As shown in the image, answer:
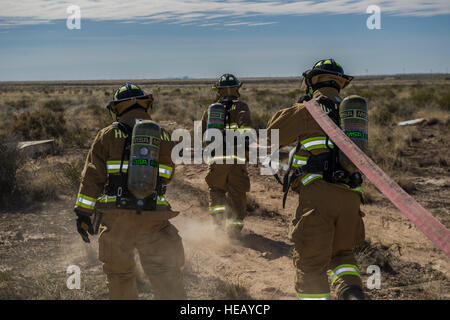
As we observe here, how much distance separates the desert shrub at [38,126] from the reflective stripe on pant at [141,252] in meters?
10.7

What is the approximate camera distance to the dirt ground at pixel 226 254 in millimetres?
4471

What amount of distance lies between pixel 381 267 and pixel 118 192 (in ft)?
11.5

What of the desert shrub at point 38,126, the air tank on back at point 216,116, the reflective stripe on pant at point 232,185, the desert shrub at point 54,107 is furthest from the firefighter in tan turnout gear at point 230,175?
the desert shrub at point 54,107

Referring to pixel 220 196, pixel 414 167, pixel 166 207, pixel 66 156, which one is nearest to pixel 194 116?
pixel 66 156

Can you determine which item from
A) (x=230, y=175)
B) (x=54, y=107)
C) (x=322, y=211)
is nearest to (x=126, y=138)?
(x=322, y=211)

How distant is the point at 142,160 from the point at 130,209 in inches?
16.8

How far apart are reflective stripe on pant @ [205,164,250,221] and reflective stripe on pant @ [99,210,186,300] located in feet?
8.79

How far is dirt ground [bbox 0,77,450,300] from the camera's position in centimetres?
447

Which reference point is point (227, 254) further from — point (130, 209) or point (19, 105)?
point (19, 105)

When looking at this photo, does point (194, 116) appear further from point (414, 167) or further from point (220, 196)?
point (220, 196)

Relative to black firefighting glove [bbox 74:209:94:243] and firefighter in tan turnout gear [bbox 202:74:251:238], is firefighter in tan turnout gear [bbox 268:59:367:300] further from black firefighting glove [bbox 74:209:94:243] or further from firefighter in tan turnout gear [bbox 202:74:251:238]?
firefighter in tan turnout gear [bbox 202:74:251:238]

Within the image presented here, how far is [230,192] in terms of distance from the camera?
20.3 ft

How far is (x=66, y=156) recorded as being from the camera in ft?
36.3
